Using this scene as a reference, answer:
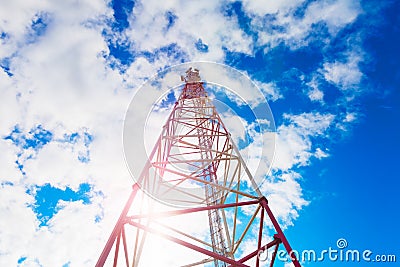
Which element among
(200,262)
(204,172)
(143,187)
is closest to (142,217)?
(143,187)

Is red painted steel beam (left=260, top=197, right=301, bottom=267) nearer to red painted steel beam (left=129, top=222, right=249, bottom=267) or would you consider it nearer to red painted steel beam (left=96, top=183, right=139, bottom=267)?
red painted steel beam (left=129, top=222, right=249, bottom=267)

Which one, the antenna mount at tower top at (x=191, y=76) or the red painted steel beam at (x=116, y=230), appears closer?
the red painted steel beam at (x=116, y=230)

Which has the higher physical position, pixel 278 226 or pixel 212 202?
pixel 212 202

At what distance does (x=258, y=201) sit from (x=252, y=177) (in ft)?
2.54

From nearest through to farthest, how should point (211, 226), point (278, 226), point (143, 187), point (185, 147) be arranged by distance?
point (278, 226), point (143, 187), point (211, 226), point (185, 147)

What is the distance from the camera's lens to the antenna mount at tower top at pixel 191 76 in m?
12.4

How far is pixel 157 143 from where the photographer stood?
7.77m

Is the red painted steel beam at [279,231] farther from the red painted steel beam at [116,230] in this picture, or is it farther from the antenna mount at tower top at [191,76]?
the antenna mount at tower top at [191,76]

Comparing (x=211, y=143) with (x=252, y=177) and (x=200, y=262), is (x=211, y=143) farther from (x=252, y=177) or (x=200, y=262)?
(x=200, y=262)

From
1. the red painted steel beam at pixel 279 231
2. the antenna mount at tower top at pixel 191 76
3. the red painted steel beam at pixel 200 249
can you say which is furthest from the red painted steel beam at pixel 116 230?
the antenna mount at tower top at pixel 191 76

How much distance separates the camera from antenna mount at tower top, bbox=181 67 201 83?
12.4 metres

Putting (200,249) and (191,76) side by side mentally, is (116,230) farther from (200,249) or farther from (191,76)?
(191,76)

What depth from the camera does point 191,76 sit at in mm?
12789

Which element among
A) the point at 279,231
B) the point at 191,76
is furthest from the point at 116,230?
the point at 191,76
